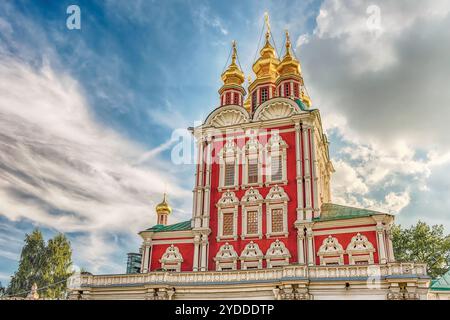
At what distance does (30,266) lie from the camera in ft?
152

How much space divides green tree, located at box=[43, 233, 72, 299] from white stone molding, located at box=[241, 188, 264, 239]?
26.9 meters

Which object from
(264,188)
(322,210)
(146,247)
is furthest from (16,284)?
(322,210)

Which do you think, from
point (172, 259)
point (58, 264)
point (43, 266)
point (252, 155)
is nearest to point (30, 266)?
point (43, 266)

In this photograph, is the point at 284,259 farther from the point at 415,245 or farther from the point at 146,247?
the point at 415,245

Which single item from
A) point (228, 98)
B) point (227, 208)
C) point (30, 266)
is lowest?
point (30, 266)

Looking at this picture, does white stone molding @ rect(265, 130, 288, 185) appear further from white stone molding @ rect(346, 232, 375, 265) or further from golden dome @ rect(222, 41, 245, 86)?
golden dome @ rect(222, 41, 245, 86)

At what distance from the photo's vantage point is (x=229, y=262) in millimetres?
29359

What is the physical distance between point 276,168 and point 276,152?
1.33m

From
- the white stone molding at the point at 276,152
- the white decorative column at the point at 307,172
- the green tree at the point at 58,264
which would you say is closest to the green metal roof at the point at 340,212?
the white decorative column at the point at 307,172

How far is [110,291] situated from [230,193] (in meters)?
11.7

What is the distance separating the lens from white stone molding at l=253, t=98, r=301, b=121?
33.1 m

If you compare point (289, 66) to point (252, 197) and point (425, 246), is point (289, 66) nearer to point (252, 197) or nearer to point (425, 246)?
point (252, 197)

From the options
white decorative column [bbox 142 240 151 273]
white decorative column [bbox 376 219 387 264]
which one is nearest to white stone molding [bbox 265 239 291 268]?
white decorative column [bbox 376 219 387 264]
